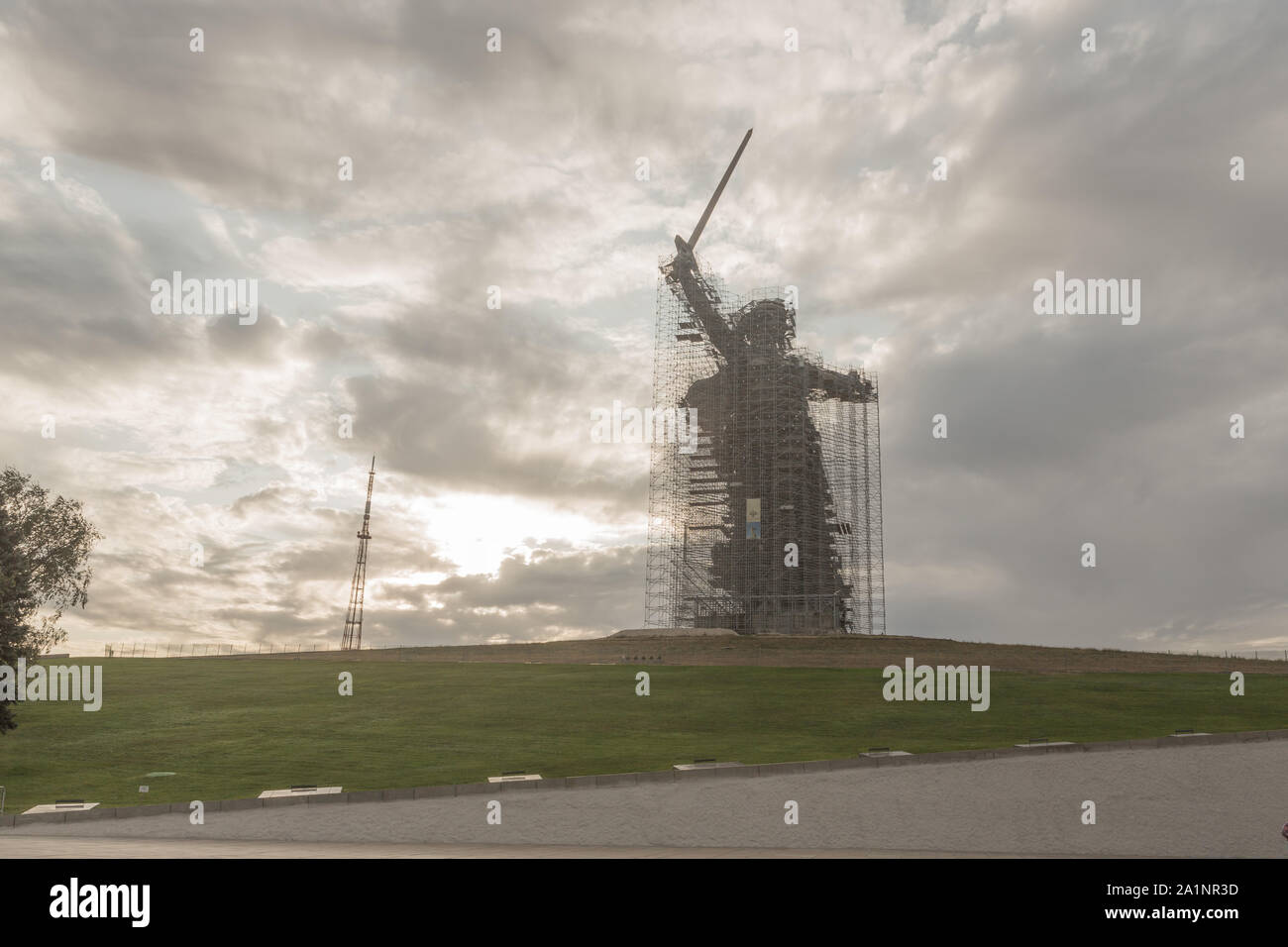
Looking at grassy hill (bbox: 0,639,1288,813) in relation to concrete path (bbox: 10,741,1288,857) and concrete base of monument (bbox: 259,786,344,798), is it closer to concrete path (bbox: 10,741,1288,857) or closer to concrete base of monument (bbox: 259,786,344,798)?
concrete base of monument (bbox: 259,786,344,798)

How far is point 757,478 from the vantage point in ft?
258

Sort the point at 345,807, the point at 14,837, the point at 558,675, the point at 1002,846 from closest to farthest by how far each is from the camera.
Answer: the point at 1002,846
the point at 14,837
the point at 345,807
the point at 558,675

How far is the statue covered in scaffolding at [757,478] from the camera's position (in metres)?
77.8

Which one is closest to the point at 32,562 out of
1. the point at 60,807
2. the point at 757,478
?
the point at 60,807

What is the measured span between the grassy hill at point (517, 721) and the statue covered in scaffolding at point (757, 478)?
30.4 metres

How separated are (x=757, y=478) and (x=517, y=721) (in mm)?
50376

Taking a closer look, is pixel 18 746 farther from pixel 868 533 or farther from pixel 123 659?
pixel 868 533

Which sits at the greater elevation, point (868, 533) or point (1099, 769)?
point (868, 533)

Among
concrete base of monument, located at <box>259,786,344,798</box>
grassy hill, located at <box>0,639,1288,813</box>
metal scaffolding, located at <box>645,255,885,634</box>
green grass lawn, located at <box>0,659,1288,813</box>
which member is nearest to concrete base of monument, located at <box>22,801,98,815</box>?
green grass lawn, located at <box>0,659,1288,813</box>

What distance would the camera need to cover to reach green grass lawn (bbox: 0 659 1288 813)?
23.5 m

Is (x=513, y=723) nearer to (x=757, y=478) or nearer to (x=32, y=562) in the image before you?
(x=32, y=562)
